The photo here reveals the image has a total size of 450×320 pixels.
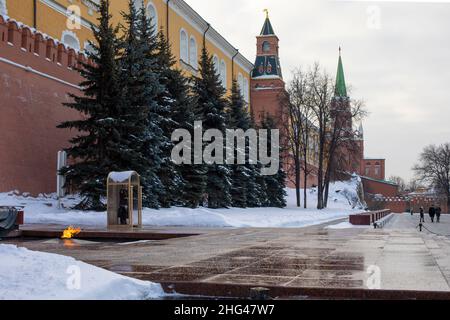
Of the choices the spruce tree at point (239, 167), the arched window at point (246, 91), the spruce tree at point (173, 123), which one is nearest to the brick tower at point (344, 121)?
the spruce tree at point (239, 167)

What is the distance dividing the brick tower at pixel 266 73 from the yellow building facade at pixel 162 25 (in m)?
1.19

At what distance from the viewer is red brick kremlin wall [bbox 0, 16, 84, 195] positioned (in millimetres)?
18078

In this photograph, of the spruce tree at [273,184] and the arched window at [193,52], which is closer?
the spruce tree at [273,184]

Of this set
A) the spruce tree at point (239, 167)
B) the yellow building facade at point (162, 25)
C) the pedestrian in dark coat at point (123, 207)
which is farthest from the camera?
the spruce tree at point (239, 167)

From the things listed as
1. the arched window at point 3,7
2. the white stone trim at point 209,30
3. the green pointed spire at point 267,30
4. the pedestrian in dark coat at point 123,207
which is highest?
the green pointed spire at point 267,30

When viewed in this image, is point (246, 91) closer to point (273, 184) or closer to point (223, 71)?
point (223, 71)

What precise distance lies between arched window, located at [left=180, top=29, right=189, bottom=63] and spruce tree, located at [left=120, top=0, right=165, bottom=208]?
730 inches

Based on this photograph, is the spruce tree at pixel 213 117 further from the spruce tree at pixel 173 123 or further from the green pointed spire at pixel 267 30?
the green pointed spire at pixel 267 30

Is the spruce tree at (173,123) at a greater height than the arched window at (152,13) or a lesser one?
lesser

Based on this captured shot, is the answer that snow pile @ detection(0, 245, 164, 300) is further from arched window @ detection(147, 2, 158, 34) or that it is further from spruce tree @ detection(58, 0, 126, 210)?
arched window @ detection(147, 2, 158, 34)

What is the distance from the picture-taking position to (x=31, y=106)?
63.4 feet

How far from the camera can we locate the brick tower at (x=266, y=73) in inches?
2293

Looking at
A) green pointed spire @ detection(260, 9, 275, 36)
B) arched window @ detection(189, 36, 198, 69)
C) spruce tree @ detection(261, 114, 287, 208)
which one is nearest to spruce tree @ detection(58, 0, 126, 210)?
spruce tree @ detection(261, 114, 287, 208)

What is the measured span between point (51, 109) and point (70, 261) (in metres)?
15.7
